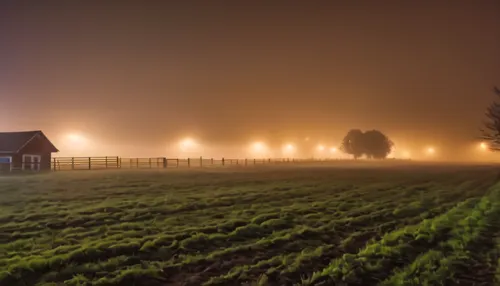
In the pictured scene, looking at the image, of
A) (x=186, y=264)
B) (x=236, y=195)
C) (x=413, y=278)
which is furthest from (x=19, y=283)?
(x=236, y=195)

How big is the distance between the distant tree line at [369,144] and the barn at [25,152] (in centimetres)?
11094

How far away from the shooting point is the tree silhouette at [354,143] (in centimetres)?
14675

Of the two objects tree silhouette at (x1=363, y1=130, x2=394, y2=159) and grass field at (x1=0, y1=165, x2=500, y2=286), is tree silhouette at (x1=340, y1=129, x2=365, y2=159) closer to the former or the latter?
tree silhouette at (x1=363, y1=130, x2=394, y2=159)

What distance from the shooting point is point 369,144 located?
14525cm

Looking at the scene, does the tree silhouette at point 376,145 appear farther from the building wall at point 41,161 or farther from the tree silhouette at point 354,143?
the building wall at point 41,161

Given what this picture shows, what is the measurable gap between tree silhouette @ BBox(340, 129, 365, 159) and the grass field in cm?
12213

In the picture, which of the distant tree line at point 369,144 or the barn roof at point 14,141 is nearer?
the barn roof at point 14,141

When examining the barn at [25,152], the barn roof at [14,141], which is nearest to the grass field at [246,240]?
the barn at [25,152]

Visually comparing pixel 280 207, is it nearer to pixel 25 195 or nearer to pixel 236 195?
pixel 236 195

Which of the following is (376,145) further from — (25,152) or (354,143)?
(25,152)

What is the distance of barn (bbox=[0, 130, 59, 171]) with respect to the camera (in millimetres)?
55438

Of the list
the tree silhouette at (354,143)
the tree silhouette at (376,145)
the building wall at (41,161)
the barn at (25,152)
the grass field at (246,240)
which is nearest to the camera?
the grass field at (246,240)

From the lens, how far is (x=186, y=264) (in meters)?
12.7

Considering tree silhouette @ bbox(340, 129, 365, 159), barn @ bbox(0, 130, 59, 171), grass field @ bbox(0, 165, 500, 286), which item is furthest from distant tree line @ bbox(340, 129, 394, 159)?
grass field @ bbox(0, 165, 500, 286)
